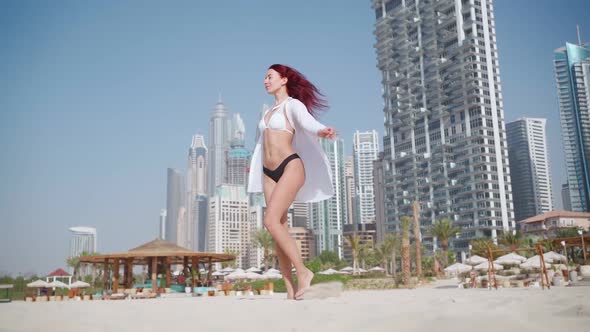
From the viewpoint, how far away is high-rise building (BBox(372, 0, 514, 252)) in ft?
276

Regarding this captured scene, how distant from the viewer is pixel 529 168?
491ft

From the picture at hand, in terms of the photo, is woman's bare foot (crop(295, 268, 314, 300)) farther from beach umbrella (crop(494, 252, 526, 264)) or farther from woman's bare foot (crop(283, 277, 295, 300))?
beach umbrella (crop(494, 252, 526, 264))

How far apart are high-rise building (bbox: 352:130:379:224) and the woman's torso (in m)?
176

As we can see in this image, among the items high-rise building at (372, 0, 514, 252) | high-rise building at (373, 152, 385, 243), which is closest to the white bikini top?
high-rise building at (372, 0, 514, 252)

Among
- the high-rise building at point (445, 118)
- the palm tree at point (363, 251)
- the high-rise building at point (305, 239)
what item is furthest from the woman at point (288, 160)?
the high-rise building at point (305, 239)

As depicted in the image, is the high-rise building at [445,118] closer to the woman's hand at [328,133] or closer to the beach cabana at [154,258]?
the beach cabana at [154,258]

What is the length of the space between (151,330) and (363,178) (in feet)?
600

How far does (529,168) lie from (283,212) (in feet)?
525

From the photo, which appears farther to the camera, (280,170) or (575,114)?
(575,114)

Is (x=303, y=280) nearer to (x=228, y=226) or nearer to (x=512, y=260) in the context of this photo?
(x=512, y=260)

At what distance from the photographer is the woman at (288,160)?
4875 mm

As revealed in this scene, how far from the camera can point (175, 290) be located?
84.0ft

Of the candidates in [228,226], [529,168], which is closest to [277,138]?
[529,168]

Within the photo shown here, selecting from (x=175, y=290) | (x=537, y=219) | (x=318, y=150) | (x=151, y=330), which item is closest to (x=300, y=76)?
(x=318, y=150)
